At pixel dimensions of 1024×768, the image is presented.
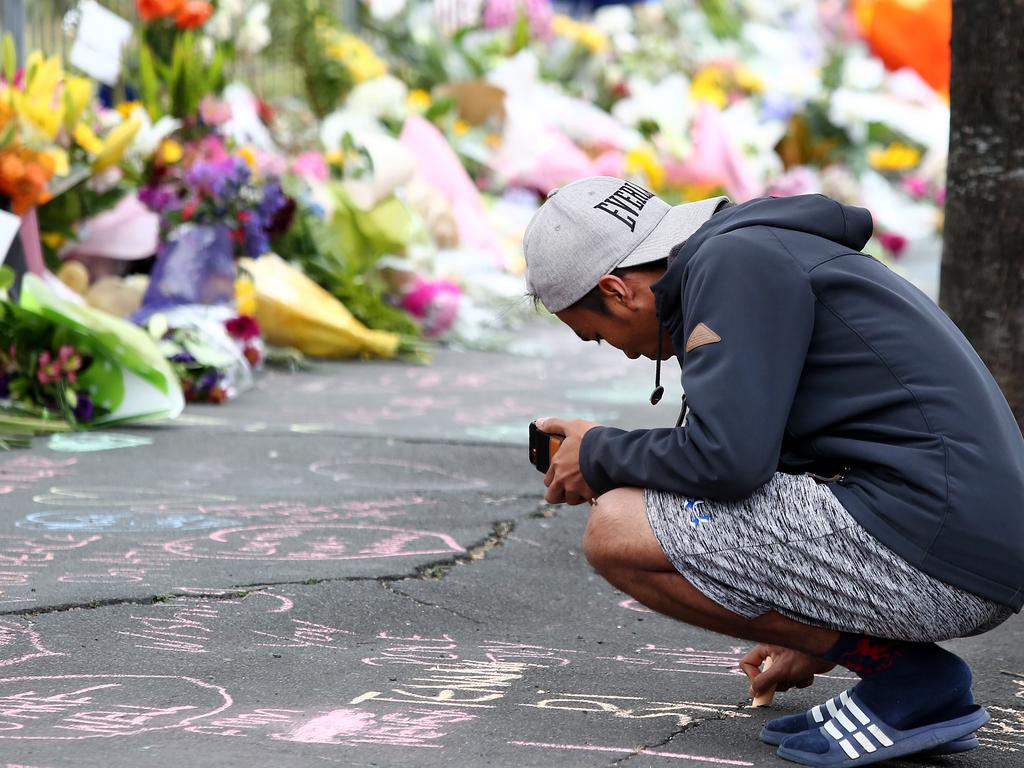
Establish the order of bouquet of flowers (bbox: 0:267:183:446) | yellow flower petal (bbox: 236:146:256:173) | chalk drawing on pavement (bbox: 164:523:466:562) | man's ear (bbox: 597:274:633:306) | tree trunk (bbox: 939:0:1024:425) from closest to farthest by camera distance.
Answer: man's ear (bbox: 597:274:633:306), chalk drawing on pavement (bbox: 164:523:466:562), tree trunk (bbox: 939:0:1024:425), bouquet of flowers (bbox: 0:267:183:446), yellow flower petal (bbox: 236:146:256:173)

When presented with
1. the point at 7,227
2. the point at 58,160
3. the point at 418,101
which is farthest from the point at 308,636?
the point at 418,101

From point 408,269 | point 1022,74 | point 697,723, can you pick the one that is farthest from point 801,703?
point 408,269

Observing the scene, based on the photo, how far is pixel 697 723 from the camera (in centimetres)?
239

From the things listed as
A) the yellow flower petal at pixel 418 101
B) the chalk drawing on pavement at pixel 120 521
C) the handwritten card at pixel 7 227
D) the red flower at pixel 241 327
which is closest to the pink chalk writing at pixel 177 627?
the chalk drawing on pavement at pixel 120 521

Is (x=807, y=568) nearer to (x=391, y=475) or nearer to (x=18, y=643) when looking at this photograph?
(x=18, y=643)

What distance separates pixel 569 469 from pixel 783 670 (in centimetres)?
47

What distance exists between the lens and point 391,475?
13.8ft

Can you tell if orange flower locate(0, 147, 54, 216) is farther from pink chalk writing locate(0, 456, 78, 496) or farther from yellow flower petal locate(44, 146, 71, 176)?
pink chalk writing locate(0, 456, 78, 496)

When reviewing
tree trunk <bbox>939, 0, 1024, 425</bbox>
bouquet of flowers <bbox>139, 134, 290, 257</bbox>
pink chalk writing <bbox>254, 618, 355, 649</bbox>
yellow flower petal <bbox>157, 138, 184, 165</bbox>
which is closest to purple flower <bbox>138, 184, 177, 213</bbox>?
bouquet of flowers <bbox>139, 134, 290, 257</bbox>

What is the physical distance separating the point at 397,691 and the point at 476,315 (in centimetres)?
470

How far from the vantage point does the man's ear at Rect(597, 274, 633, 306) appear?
7.70 feet

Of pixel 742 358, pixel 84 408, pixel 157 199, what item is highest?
pixel 157 199

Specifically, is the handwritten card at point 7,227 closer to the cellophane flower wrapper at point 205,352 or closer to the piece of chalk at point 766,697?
the cellophane flower wrapper at point 205,352

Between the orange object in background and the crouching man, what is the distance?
12564 millimetres
